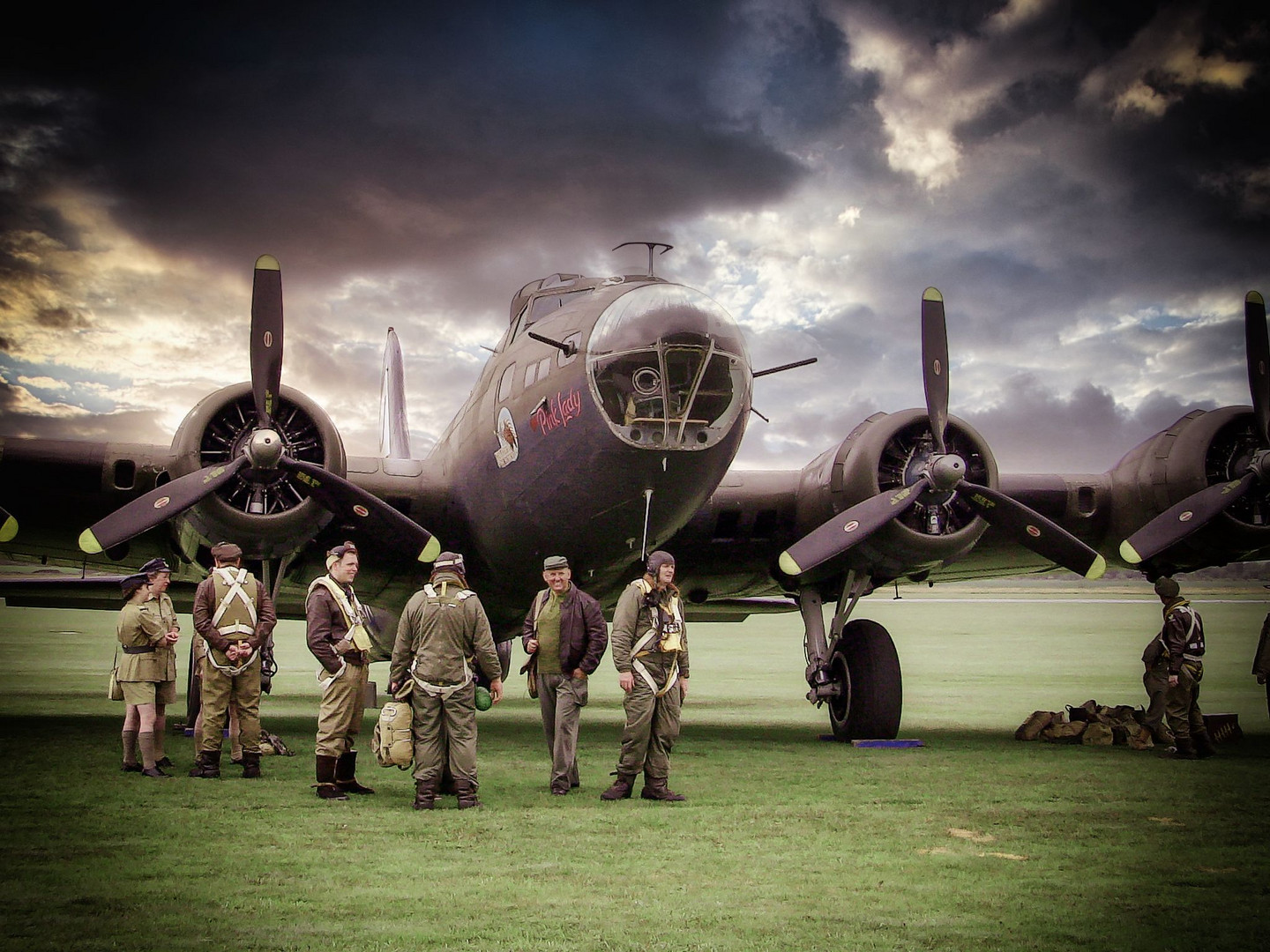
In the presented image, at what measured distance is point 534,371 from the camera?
35.1ft

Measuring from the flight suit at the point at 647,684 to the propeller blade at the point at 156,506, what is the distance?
Result: 14.4 feet

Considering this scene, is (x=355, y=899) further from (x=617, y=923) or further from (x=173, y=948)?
(x=617, y=923)

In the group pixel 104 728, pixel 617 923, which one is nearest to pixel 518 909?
pixel 617 923

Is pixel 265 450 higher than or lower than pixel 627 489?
higher

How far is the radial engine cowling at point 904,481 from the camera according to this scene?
11602mm

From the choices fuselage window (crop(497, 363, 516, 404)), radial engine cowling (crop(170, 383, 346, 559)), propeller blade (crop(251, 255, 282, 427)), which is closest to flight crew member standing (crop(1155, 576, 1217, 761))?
fuselage window (crop(497, 363, 516, 404))

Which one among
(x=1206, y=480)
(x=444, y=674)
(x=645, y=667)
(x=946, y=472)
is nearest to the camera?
(x=444, y=674)

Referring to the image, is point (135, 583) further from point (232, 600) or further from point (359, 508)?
point (359, 508)

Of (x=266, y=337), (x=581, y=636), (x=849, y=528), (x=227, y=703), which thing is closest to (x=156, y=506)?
(x=266, y=337)

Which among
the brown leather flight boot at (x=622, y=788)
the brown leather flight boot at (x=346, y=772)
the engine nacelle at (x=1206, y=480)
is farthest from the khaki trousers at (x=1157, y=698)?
the brown leather flight boot at (x=346, y=772)

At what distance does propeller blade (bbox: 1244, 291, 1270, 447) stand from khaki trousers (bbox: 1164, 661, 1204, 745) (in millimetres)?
3066

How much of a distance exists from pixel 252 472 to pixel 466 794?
14.2 ft

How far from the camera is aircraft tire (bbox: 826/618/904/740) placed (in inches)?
481

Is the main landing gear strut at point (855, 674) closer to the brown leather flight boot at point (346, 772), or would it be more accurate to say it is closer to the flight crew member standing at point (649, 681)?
the flight crew member standing at point (649, 681)
